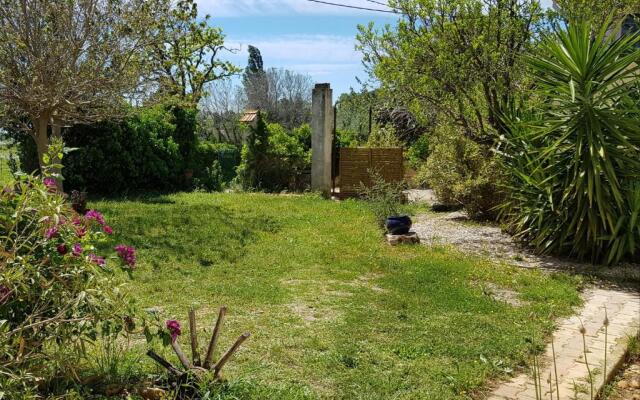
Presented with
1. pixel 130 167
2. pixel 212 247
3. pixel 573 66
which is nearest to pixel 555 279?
pixel 573 66

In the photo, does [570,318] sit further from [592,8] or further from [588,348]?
[592,8]

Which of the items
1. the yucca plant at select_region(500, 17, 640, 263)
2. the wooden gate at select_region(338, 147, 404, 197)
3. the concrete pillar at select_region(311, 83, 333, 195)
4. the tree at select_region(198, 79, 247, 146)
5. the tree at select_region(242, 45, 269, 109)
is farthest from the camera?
the tree at select_region(242, 45, 269, 109)

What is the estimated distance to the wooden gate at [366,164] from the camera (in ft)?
47.5

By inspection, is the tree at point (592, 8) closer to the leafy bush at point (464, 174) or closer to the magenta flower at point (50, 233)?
the leafy bush at point (464, 174)

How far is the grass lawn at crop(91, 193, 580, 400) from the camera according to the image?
12.6 feet

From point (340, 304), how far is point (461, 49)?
228 inches

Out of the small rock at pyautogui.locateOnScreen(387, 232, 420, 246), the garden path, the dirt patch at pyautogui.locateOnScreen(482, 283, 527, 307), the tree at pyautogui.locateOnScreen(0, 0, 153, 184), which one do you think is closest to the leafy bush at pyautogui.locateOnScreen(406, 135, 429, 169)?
the garden path

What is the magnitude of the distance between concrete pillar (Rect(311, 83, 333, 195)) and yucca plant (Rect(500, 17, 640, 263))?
7.07 m

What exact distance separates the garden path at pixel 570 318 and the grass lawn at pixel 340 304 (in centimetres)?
20

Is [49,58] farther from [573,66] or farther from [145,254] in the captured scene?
[573,66]

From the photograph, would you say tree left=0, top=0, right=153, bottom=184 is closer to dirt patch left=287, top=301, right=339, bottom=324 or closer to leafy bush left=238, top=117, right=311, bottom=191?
dirt patch left=287, top=301, right=339, bottom=324

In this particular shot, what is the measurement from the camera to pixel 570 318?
5367 mm

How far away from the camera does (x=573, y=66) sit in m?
7.43

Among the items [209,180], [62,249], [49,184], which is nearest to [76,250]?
[62,249]
